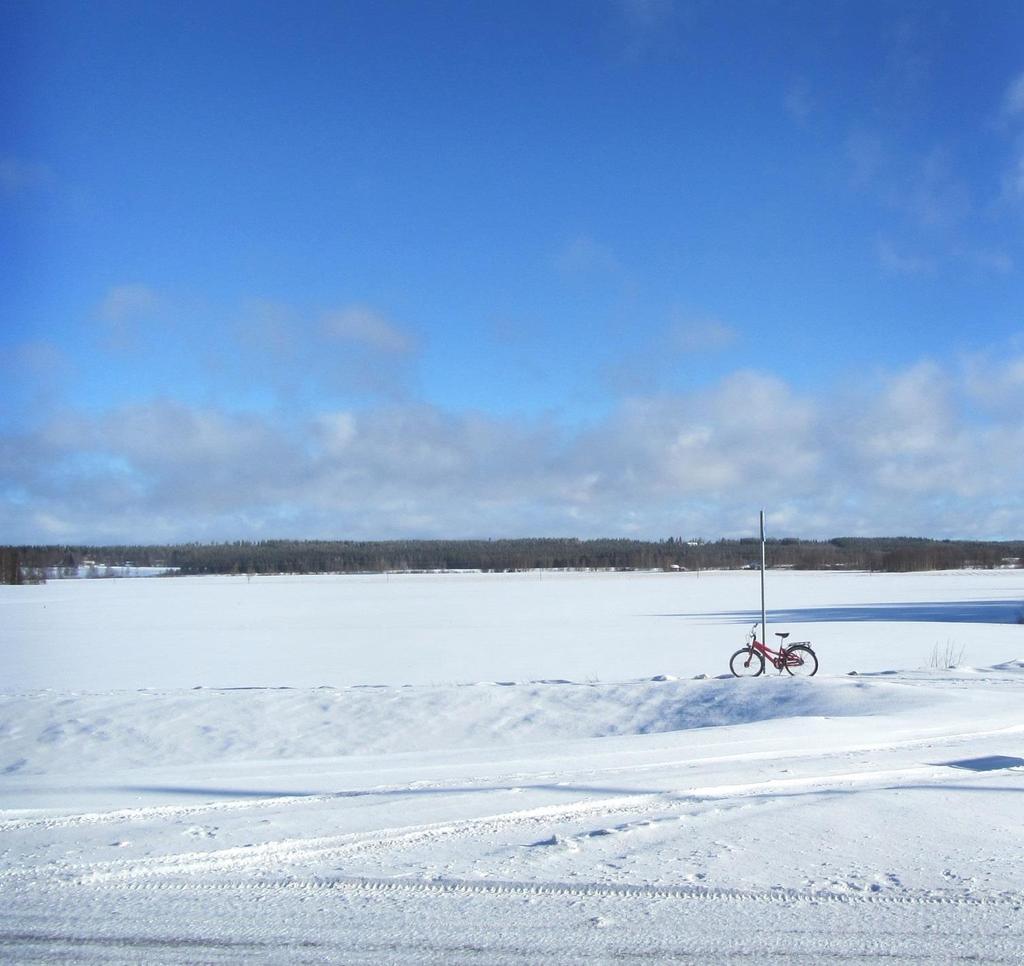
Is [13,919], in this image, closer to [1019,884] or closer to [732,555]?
[1019,884]

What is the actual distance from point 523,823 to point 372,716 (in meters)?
6.81

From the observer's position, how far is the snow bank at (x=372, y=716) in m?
11.5

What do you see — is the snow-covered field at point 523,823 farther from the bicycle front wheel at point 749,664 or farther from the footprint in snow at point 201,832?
the bicycle front wheel at point 749,664

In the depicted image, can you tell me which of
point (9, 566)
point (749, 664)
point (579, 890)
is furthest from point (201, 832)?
point (9, 566)

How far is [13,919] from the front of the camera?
15.4 ft

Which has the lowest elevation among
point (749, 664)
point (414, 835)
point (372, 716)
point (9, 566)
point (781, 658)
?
point (9, 566)

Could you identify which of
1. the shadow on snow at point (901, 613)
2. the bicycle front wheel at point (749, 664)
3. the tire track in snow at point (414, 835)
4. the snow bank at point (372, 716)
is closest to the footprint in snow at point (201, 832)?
the tire track in snow at point (414, 835)

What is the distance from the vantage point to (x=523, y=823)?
20.5ft

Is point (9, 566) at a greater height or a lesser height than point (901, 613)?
lesser

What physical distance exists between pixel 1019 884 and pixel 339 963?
348 cm

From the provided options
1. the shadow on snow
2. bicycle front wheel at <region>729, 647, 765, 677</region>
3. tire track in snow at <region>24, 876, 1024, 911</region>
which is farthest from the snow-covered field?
the shadow on snow

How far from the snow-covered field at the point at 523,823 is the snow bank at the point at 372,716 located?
5 cm

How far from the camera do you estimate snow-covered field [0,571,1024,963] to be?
4449 millimetres

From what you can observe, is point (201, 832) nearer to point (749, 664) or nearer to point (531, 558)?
point (749, 664)
